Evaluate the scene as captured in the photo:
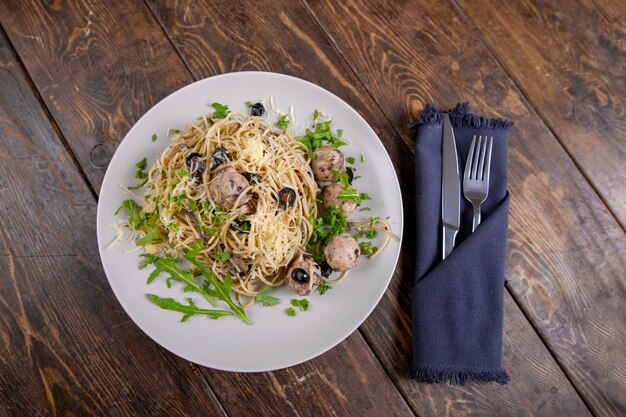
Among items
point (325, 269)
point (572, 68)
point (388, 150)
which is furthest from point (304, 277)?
point (572, 68)

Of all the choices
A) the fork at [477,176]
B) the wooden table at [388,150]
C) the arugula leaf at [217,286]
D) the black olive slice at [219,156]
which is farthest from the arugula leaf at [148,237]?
the fork at [477,176]

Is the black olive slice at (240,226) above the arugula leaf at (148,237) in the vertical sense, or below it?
above

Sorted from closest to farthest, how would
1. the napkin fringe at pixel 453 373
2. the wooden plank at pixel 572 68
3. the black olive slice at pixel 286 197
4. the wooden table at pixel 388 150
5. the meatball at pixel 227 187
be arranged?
the meatball at pixel 227 187 → the black olive slice at pixel 286 197 → the napkin fringe at pixel 453 373 → the wooden table at pixel 388 150 → the wooden plank at pixel 572 68

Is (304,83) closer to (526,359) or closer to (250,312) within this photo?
(250,312)

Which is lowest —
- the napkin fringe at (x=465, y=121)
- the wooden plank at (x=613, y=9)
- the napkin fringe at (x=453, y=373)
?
the napkin fringe at (x=453, y=373)

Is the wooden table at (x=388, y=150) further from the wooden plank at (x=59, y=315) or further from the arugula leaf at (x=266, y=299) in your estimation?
the arugula leaf at (x=266, y=299)

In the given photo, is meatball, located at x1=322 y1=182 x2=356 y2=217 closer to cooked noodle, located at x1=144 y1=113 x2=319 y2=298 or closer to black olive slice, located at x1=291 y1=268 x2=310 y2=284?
cooked noodle, located at x1=144 y1=113 x2=319 y2=298
